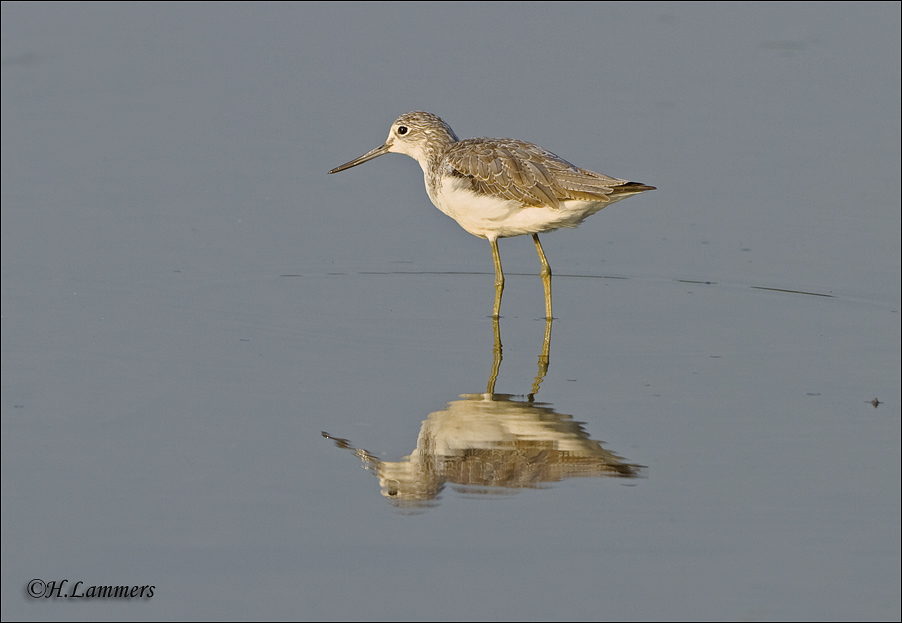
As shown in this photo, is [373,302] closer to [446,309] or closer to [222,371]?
[446,309]

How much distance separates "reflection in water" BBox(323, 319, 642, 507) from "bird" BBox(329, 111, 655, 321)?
214 centimetres

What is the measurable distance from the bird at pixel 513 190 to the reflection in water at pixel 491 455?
7.01ft

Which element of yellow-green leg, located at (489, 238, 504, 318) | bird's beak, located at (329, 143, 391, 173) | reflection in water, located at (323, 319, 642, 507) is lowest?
reflection in water, located at (323, 319, 642, 507)

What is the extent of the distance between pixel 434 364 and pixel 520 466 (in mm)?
1747

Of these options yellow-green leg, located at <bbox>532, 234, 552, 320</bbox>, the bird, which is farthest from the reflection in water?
the bird

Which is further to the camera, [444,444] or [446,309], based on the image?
[446,309]

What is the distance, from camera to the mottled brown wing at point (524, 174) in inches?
358

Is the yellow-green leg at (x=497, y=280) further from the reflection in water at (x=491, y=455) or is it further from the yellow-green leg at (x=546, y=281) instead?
the reflection in water at (x=491, y=455)

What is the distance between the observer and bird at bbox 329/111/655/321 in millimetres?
9109

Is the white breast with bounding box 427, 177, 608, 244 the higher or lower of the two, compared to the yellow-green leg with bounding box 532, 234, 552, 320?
higher

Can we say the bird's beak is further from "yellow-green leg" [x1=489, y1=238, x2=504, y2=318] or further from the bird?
"yellow-green leg" [x1=489, y1=238, x2=504, y2=318]

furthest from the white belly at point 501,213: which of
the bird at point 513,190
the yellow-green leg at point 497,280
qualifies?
the yellow-green leg at point 497,280

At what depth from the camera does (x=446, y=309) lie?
960cm

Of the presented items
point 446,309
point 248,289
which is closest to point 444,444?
point 446,309
